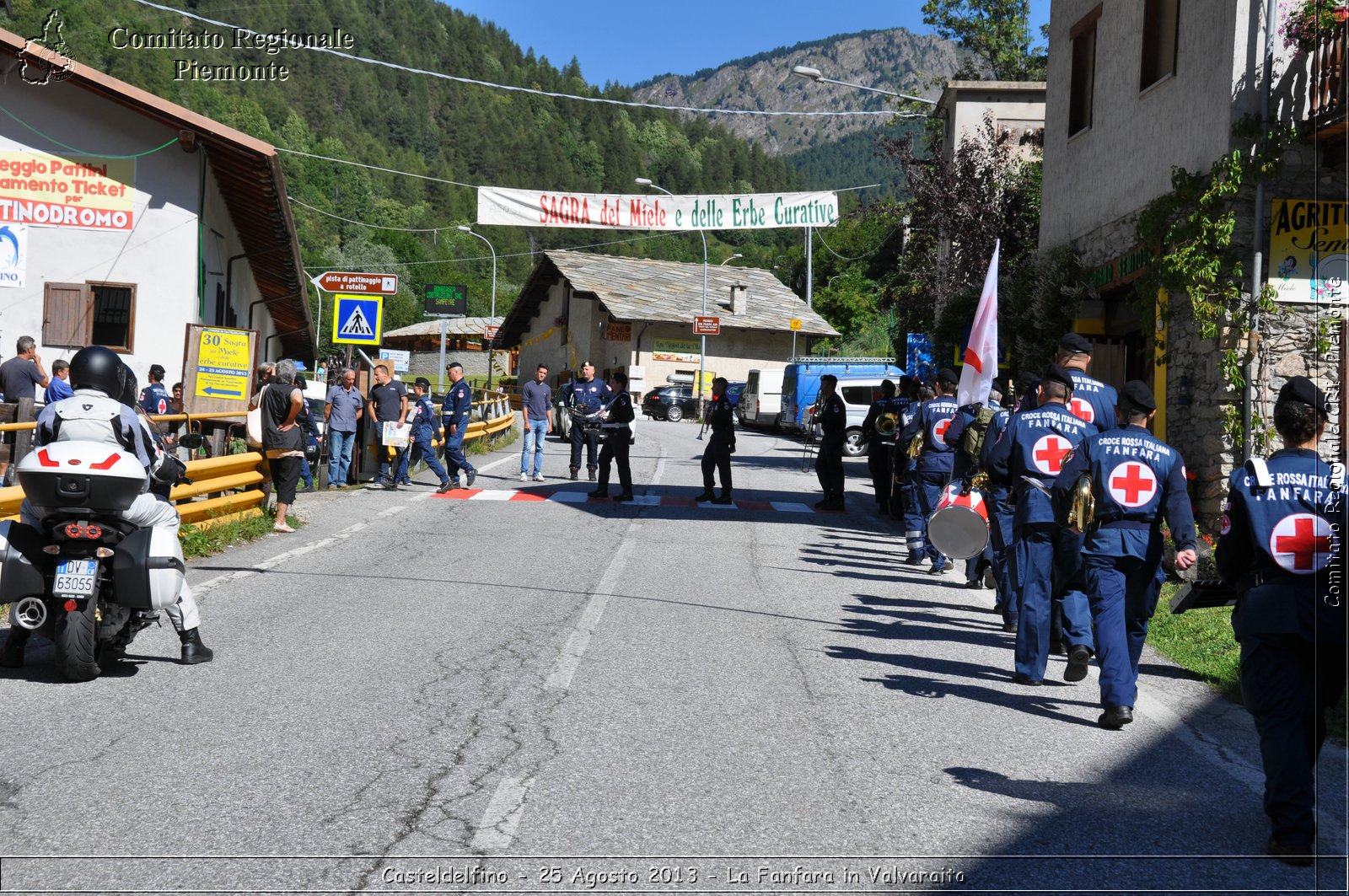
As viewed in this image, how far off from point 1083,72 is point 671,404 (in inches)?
1329

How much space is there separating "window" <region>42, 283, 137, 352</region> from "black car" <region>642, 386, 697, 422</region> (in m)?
31.1

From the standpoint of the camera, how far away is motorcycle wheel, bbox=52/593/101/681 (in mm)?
6465

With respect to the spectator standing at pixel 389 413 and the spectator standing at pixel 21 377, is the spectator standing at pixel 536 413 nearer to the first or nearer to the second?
the spectator standing at pixel 389 413

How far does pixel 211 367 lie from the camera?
1717 centimetres

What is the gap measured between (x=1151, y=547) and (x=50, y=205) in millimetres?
20131

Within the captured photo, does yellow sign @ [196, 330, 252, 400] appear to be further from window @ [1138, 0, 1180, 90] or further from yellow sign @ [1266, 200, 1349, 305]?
yellow sign @ [1266, 200, 1349, 305]

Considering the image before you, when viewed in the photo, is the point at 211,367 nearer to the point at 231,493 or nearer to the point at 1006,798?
the point at 231,493

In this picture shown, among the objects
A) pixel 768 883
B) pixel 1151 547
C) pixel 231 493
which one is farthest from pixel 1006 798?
pixel 231 493

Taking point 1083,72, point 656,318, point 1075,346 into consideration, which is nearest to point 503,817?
point 1075,346

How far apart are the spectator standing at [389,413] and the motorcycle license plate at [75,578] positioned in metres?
12.8

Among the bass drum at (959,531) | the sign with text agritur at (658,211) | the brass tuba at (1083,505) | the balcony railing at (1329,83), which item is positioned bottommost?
the bass drum at (959,531)

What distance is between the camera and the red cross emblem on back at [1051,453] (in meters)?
7.80

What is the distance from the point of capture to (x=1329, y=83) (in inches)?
498

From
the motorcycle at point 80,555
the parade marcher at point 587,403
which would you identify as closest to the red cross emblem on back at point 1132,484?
the motorcycle at point 80,555
